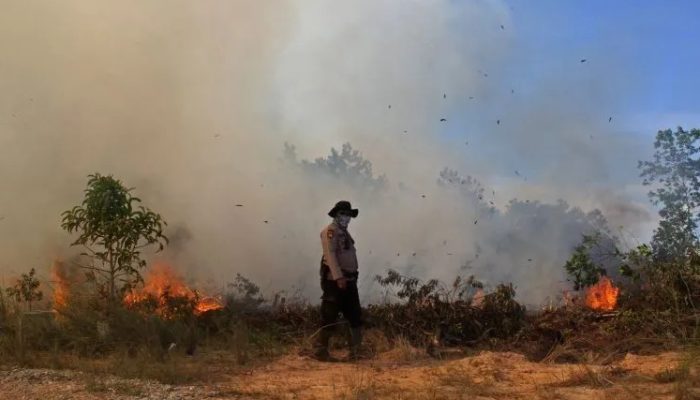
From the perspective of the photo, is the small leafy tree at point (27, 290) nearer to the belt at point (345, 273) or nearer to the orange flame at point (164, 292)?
the orange flame at point (164, 292)

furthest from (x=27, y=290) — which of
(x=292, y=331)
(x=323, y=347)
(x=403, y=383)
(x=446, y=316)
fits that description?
(x=403, y=383)

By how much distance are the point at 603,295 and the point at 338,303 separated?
3.53m

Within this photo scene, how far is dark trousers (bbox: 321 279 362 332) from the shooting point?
23.3ft

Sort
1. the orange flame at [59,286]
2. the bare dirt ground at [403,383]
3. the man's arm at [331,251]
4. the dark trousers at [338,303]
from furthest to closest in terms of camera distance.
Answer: the orange flame at [59,286] < the dark trousers at [338,303] < the man's arm at [331,251] < the bare dirt ground at [403,383]

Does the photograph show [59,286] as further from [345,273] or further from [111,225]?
[345,273]

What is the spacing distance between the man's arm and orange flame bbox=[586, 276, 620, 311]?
3.39 m

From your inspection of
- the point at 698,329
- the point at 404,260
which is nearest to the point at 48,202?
the point at 404,260

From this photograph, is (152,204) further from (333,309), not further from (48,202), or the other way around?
(333,309)

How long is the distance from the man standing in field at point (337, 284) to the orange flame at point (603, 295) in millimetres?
3100

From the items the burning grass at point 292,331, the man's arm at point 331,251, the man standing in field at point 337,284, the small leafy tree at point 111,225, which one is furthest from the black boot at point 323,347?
the small leafy tree at point 111,225

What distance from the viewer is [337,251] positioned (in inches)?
281

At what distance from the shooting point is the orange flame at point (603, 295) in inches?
311

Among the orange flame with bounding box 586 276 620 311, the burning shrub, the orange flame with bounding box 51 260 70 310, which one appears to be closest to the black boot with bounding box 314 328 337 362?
the burning shrub

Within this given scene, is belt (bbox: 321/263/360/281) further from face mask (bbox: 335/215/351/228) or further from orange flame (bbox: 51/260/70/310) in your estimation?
orange flame (bbox: 51/260/70/310)
